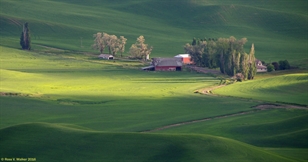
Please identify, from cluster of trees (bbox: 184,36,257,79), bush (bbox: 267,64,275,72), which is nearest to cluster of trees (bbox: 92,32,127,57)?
cluster of trees (bbox: 184,36,257,79)

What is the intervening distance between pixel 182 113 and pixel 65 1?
128 metres

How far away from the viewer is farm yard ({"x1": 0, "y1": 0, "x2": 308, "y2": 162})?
38.2m

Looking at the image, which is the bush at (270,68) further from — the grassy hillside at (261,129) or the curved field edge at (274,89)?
the grassy hillside at (261,129)

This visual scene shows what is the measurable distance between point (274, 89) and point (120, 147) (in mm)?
44567

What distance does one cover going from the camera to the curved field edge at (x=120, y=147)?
120ft

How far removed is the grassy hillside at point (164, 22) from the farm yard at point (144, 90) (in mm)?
282

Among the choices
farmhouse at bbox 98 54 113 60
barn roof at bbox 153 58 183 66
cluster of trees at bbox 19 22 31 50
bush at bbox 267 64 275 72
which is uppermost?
cluster of trees at bbox 19 22 31 50

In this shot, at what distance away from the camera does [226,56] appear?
100 metres

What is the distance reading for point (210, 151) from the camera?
37.2 m

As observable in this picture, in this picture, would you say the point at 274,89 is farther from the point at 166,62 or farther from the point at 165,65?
the point at 166,62

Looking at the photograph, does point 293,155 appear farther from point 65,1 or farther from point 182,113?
point 65,1

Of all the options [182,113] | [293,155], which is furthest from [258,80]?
[293,155]

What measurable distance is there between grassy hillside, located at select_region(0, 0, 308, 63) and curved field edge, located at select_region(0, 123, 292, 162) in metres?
94.7

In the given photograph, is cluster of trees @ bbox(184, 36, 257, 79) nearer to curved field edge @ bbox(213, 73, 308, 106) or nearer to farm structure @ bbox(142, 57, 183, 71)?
farm structure @ bbox(142, 57, 183, 71)
